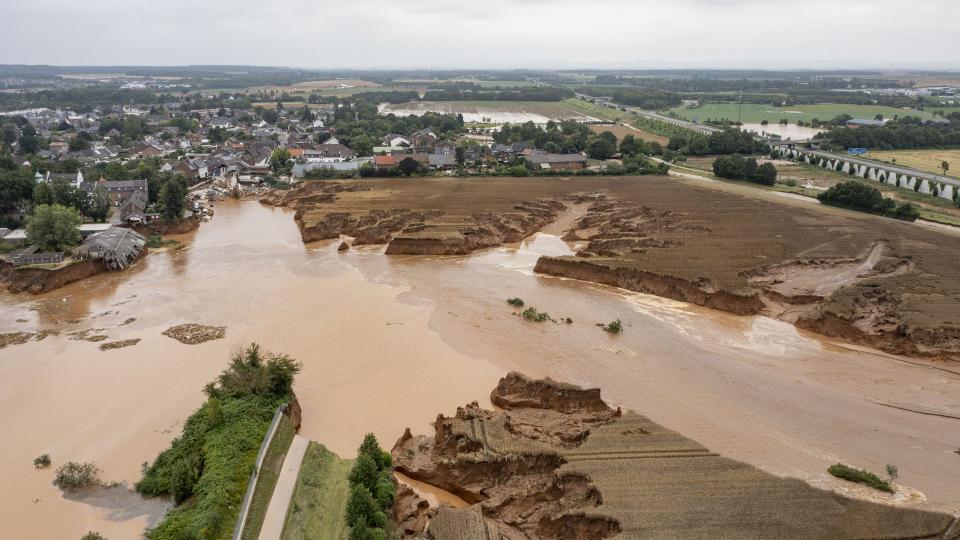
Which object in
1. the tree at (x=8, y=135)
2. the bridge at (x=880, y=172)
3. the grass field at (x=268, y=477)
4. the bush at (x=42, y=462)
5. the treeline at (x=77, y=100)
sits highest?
the treeline at (x=77, y=100)

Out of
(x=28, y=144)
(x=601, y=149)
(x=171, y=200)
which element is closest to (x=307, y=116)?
(x=28, y=144)

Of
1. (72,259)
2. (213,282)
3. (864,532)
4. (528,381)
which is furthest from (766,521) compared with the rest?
(72,259)

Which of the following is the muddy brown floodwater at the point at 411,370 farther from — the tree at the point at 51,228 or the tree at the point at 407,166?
the tree at the point at 407,166

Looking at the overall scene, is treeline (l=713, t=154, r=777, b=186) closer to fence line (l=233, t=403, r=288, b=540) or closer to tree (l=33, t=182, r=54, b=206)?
fence line (l=233, t=403, r=288, b=540)

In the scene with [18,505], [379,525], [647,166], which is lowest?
[18,505]

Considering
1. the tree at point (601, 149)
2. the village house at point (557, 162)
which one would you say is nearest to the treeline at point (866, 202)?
the village house at point (557, 162)

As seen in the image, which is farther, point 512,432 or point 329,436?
point 329,436

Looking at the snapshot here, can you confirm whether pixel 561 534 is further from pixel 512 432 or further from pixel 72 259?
pixel 72 259
